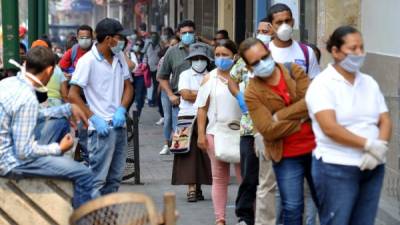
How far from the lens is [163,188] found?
12023mm

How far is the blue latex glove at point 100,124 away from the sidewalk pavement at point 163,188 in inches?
59.3

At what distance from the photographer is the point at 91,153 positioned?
28.6ft

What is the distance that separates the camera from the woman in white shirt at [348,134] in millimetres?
6184

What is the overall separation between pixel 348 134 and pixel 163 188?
6.08 m

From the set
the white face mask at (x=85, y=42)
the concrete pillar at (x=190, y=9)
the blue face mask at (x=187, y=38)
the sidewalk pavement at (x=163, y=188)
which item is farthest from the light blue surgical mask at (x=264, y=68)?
the concrete pillar at (x=190, y=9)

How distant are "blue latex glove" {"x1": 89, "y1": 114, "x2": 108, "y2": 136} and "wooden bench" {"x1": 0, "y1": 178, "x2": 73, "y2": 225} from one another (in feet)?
5.44

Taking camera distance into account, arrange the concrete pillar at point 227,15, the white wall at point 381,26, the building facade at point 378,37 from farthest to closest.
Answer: the concrete pillar at point 227,15 < the white wall at point 381,26 < the building facade at point 378,37

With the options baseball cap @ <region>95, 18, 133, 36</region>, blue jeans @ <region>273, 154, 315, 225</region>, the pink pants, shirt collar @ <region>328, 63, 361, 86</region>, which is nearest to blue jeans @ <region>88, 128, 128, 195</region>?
baseball cap @ <region>95, 18, 133, 36</region>

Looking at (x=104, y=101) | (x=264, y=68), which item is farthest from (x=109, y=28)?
(x=264, y=68)

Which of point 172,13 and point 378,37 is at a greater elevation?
point 172,13

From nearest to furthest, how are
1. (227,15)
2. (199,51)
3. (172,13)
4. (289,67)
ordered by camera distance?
(289,67), (199,51), (227,15), (172,13)

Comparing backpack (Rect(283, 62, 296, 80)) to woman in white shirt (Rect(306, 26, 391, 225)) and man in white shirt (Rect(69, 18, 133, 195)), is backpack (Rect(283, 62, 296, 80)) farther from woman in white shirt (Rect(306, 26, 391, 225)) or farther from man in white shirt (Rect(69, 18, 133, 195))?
man in white shirt (Rect(69, 18, 133, 195))

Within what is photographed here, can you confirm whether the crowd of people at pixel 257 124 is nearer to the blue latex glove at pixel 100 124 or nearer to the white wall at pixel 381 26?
the blue latex glove at pixel 100 124

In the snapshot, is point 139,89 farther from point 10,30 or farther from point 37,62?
point 37,62
